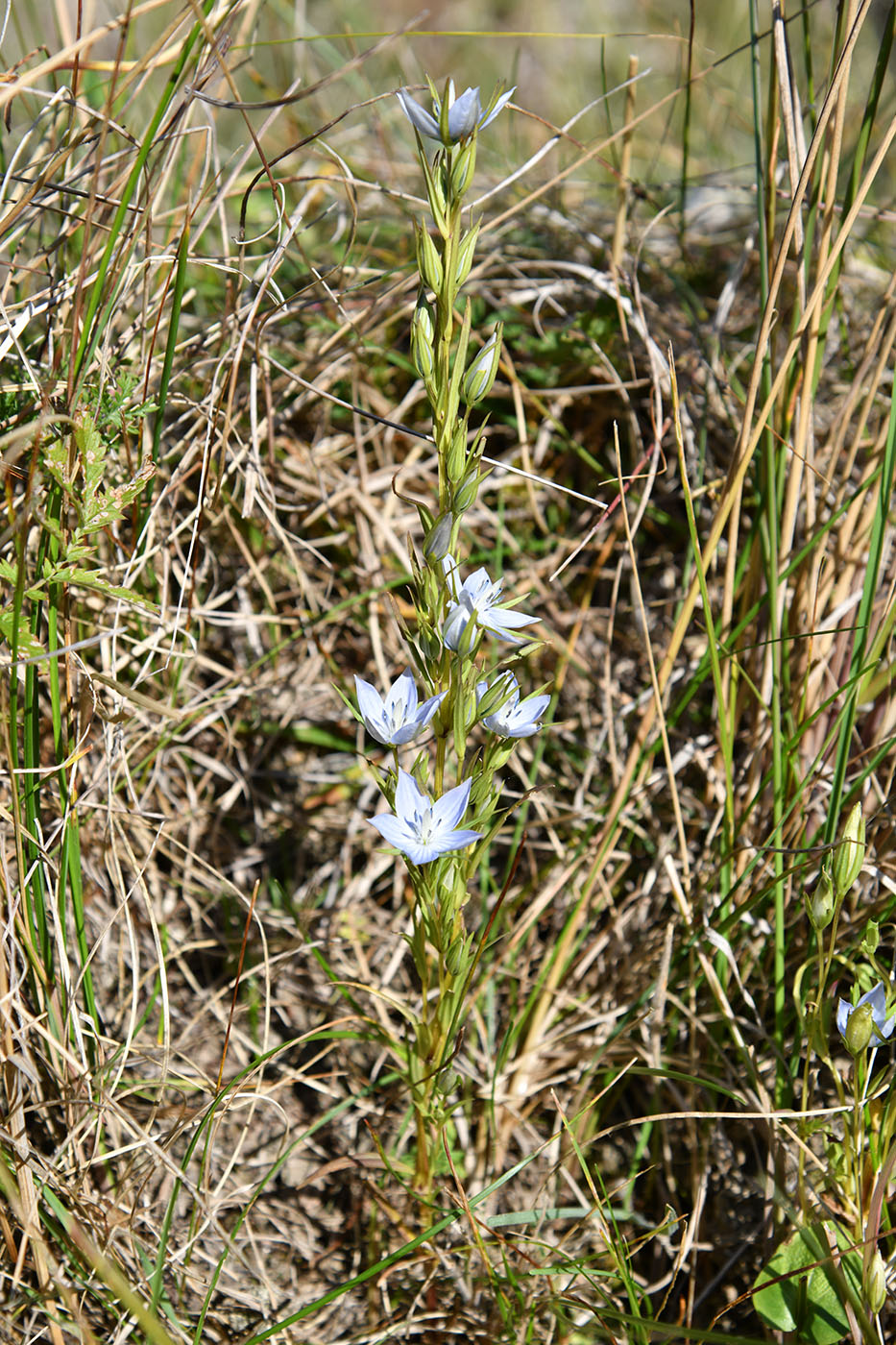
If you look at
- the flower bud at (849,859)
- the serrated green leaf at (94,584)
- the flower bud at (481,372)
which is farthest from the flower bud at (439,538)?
the flower bud at (849,859)

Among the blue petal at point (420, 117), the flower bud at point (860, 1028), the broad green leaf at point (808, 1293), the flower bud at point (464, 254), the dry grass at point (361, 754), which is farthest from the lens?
the dry grass at point (361, 754)

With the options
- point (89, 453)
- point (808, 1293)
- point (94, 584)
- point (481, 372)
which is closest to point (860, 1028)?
point (808, 1293)

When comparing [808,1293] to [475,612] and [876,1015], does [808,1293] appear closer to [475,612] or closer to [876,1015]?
[876,1015]

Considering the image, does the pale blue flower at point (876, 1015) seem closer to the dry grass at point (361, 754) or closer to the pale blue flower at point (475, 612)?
the dry grass at point (361, 754)

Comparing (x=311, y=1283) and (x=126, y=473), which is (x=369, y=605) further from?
(x=311, y=1283)

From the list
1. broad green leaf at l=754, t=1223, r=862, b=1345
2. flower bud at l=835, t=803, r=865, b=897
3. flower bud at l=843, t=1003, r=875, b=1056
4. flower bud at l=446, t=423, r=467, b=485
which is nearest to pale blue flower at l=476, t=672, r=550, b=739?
flower bud at l=446, t=423, r=467, b=485

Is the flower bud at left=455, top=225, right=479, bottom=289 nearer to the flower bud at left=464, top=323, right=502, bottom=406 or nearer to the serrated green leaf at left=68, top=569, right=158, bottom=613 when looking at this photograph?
the flower bud at left=464, top=323, right=502, bottom=406
